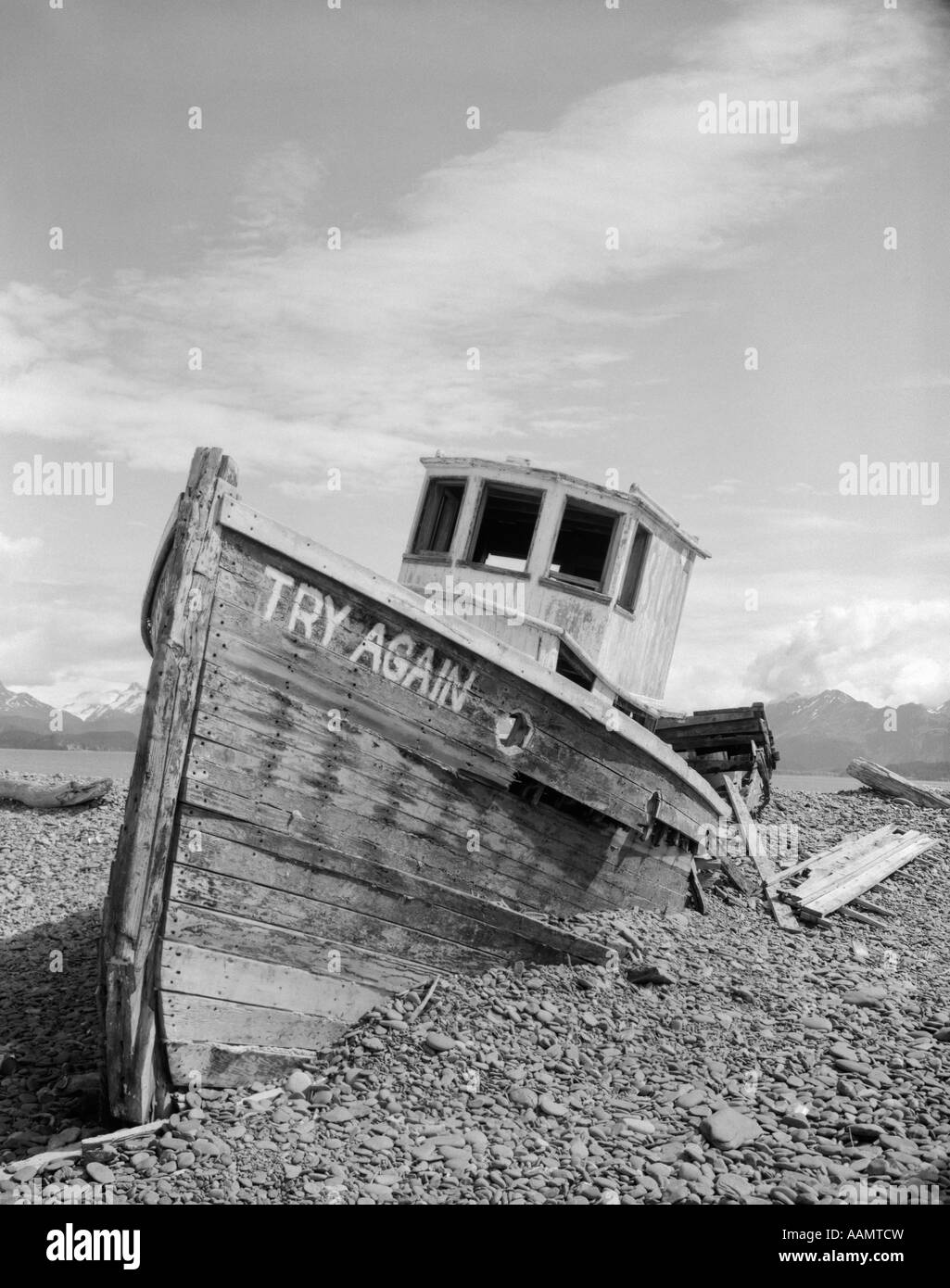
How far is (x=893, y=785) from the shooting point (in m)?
18.4

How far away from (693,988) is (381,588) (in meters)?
3.75

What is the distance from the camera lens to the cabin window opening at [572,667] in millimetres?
9680

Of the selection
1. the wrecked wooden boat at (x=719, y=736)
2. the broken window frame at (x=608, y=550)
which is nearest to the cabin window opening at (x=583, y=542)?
the broken window frame at (x=608, y=550)

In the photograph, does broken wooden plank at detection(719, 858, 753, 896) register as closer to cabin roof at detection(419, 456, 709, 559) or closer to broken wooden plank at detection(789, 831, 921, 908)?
broken wooden plank at detection(789, 831, 921, 908)

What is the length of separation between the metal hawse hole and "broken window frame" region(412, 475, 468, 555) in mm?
4151

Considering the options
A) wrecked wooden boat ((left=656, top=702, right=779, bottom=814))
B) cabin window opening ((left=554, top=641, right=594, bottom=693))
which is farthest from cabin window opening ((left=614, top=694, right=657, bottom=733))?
cabin window opening ((left=554, top=641, right=594, bottom=693))

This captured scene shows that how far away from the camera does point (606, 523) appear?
11.5 metres

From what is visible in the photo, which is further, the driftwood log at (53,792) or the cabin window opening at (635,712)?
the driftwood log at (53,792)

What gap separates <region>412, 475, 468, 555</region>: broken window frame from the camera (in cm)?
1086

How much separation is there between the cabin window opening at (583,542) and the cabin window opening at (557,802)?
375 cm

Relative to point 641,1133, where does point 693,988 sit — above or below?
above

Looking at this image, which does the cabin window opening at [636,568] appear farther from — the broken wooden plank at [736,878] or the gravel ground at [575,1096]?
the gravel ground at [575,1096]
